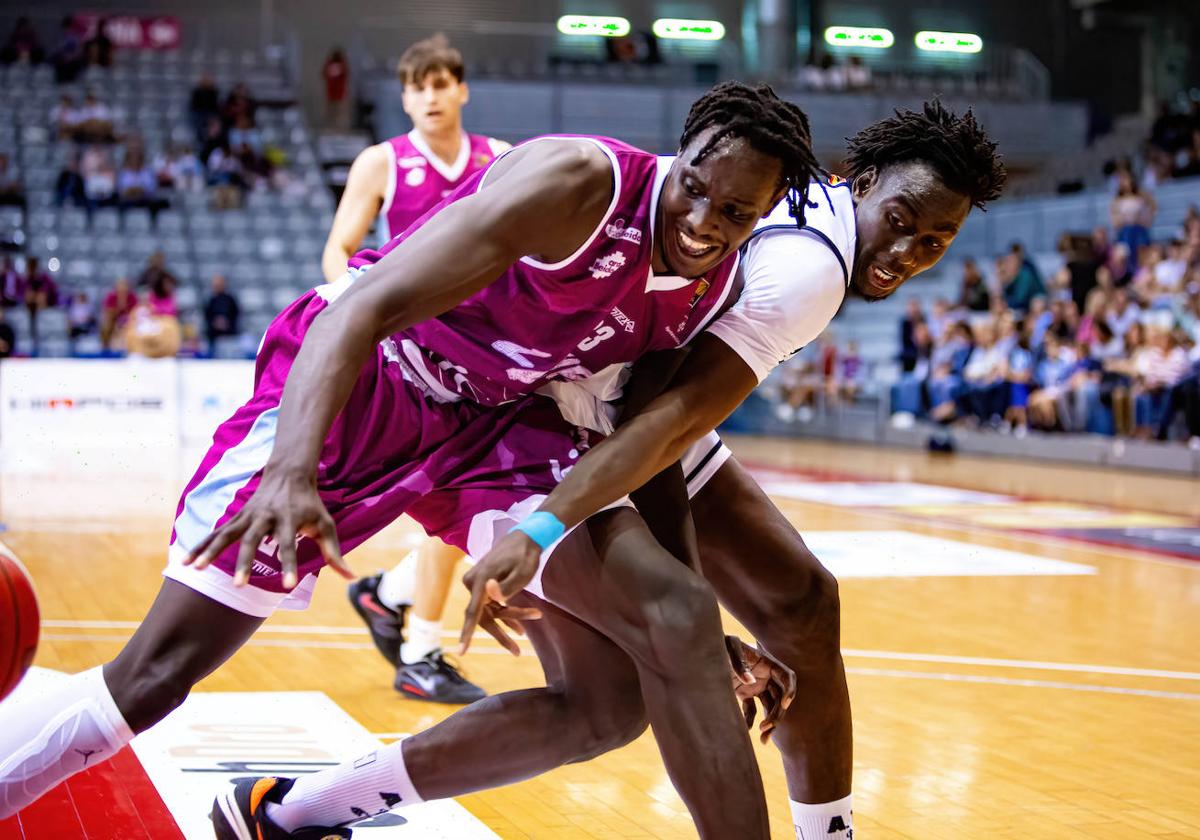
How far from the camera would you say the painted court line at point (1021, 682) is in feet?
16.0

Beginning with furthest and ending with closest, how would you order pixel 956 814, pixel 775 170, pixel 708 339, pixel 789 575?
pixel 956 814, pixel 789 575, pixel 708 339, pixel 775 170

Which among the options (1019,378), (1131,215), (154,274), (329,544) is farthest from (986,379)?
(329,544)

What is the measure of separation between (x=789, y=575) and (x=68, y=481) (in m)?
8.94

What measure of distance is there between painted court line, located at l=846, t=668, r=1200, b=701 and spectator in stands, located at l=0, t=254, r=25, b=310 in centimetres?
1354

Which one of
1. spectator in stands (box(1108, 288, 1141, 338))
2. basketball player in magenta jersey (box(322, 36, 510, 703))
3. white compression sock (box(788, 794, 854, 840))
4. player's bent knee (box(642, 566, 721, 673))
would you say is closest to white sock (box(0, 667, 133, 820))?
player's bent knee (box(642, 566, 721, 673))

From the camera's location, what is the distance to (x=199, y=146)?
1983 cm

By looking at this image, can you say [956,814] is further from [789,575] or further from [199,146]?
[199,146]

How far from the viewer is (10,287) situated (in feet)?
54.1

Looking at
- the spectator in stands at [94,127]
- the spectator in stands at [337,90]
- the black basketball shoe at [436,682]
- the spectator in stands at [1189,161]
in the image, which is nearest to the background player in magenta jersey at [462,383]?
the black basketball shoe at [436,682]

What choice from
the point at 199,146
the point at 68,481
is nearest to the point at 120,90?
the point at 199,146

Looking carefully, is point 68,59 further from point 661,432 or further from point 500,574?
point 500,574

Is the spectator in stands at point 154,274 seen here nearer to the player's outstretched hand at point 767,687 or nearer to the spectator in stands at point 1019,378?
the spectator in stands at point 1019,378

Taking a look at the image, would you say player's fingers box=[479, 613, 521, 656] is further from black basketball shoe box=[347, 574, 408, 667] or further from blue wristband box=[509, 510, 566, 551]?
black basketball shoe box=[347, 574, 408, 667]

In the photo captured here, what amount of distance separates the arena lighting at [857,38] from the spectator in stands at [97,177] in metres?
11.3
